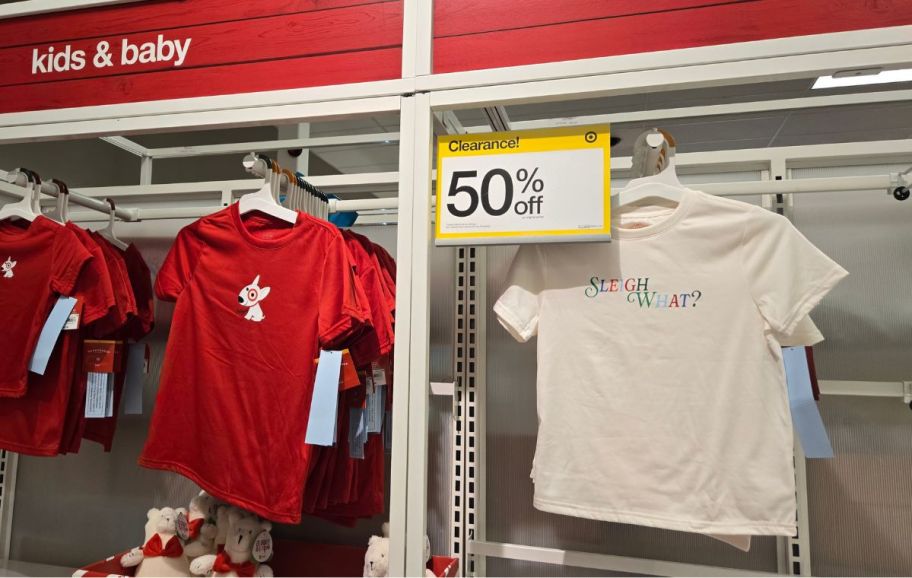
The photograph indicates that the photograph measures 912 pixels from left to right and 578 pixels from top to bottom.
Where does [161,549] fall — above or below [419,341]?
below

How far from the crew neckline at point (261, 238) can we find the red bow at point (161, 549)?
33.5 inches

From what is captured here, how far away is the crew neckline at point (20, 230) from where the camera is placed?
5.14ft

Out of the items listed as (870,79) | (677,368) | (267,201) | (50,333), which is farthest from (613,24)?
(870,79)

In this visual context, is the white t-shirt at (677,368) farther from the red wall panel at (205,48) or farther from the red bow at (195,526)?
the red bow at (195,526)

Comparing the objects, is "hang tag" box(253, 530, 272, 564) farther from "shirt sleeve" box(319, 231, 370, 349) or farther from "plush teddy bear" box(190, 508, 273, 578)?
"shirt sleeve" box(319, 231, 370, 349)

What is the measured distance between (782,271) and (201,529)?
60.8 inches

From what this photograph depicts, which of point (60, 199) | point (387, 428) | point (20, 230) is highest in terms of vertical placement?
point (60, 199)

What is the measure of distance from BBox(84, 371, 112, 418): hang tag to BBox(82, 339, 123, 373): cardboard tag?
0.02 m

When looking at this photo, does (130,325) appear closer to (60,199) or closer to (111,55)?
(60,199)

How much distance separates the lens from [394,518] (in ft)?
3.17

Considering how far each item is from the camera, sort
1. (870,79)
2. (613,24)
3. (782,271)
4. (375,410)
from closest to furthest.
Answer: (613,24) < (782,271) < (375,410) < (870,79)

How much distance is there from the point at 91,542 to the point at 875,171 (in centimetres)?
272

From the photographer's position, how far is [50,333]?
1463mm

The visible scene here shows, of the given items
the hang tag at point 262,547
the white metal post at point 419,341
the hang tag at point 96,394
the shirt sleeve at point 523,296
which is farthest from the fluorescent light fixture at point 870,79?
the hang tag at point 96,394
